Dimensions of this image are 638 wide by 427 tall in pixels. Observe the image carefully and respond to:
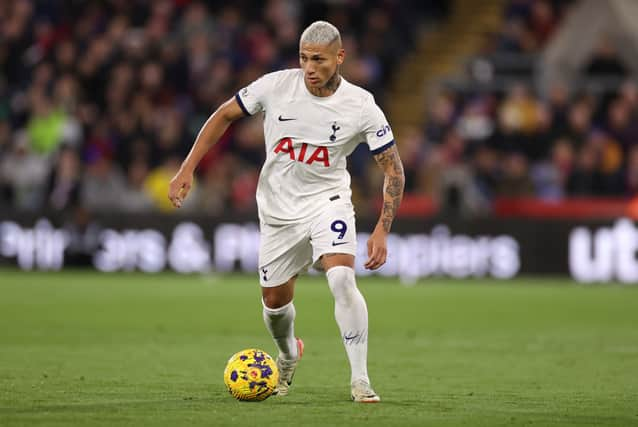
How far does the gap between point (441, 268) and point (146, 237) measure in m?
5.13

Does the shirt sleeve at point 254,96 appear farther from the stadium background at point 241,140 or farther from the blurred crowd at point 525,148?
the blurred crowd at point 525,148

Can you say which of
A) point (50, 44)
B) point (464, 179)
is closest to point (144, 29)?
point (50, 44)

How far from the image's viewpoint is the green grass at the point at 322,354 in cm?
808

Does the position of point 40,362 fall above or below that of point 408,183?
below

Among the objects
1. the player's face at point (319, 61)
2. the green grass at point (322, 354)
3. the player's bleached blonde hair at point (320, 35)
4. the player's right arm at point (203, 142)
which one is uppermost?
the player's bleached blonde hair at point (320, 35)

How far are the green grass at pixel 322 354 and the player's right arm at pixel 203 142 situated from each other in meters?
1.35

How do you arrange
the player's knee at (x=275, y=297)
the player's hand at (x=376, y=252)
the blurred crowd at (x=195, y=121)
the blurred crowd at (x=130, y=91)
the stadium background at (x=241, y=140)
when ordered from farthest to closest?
the blurred crowd at (x=130, y=91), the blurred crowd at (x=195, y=121), the stadium background at (x=241, y=140), the player's knee at (x=275, y=297), the player's hand at (x=376, y=252)

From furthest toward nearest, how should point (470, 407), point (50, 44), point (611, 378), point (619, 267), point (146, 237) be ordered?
point (50, 44)
point (146, 237)
point (619, 267)
point (611, 378)
point (470, 407)

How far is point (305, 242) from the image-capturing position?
350 inches

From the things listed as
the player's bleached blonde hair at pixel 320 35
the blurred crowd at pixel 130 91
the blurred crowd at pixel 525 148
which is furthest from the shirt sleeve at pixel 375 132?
the blurred crowd at pixel 130 91

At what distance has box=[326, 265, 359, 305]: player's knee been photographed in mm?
8523

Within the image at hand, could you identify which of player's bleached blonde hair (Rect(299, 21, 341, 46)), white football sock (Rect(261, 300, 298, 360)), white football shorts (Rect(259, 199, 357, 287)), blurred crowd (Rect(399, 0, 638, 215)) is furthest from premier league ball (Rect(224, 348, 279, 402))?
blurred crowd (Rect(399, 0, 638, 215))

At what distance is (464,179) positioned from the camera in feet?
77.2

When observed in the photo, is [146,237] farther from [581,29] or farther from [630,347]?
[630,347]
